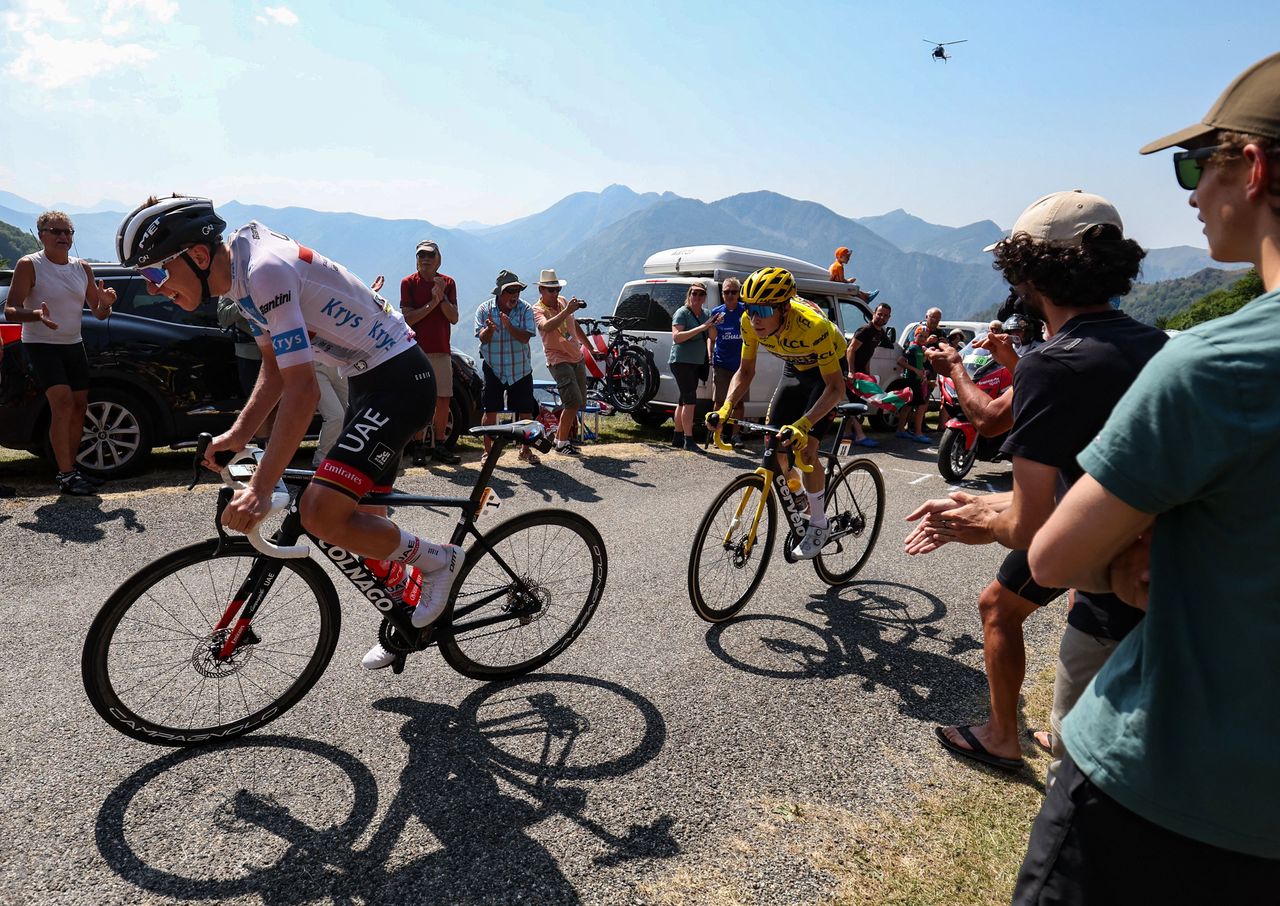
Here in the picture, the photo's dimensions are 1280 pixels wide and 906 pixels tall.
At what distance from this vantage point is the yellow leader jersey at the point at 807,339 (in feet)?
16.3

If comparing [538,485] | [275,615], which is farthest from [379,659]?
[538,485]

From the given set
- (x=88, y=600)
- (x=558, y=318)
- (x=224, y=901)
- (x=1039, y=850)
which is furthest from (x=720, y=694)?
(x=558, y=318)

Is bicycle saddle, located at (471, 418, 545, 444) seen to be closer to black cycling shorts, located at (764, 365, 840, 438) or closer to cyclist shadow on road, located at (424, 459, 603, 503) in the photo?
black cycling shorts, located at (764, 365, 840, 438)

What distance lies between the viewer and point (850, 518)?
Result: 551cm

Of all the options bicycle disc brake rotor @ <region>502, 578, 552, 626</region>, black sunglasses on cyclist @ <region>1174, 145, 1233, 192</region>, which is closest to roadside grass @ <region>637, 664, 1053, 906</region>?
bicycle disc brake rotor @ <region>502, 578, 552, 626</region>

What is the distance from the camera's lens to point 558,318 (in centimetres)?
916

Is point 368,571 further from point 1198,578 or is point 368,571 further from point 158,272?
point 1198,578

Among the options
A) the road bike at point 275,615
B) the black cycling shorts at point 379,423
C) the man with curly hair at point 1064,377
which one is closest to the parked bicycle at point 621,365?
the road bike at point 275,615

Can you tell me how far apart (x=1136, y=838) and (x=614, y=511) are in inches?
236

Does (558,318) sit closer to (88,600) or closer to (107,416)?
(107,416)

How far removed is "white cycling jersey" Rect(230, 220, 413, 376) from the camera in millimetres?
2879

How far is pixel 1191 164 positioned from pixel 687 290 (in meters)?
10.1

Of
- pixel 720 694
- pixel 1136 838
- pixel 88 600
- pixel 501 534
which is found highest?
pixel 1136 838

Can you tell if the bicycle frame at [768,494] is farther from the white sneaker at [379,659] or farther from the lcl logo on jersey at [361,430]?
the lcl logo on jersey at [361,430]
